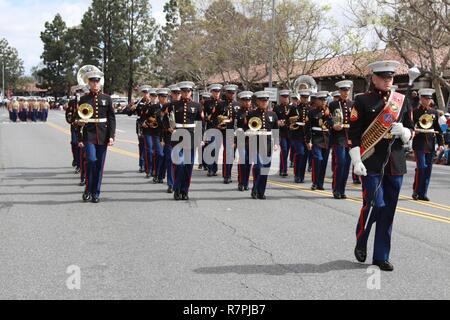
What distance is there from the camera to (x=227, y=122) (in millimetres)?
13766

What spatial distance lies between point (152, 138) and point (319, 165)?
3.79m

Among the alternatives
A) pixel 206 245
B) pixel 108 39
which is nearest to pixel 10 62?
pixel 108 39

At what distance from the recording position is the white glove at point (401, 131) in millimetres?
5996

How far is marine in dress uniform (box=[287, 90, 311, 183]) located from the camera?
1330 centimetres

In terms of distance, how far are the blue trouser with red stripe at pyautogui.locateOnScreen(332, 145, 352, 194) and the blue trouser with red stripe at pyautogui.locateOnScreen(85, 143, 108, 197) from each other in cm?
418

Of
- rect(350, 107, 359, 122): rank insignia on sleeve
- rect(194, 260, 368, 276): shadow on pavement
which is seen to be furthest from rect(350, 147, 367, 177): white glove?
rect(194, 260, 368, 276): shadow on pavement

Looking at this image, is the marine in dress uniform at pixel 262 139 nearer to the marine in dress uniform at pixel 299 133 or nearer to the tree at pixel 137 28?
the marine in dress uniform at pixel 299 133

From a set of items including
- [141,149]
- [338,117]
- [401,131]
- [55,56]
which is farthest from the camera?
[55,56]

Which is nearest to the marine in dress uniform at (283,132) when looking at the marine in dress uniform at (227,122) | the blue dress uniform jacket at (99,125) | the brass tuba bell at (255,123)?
the marine in dress uniform at (227,122)

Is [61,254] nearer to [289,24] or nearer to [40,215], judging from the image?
[40,215]

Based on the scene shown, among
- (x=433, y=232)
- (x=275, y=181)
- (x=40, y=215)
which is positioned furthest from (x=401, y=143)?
(x=275, y=181)

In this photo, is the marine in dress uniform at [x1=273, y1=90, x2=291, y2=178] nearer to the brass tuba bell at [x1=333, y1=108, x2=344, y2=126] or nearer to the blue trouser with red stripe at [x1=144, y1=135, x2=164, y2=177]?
the blue trouser with red stripe at [x1=144, y1=135, x2=164, y2=177]

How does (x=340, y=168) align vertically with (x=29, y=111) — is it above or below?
above

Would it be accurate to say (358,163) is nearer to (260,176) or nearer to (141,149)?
(260,176)
